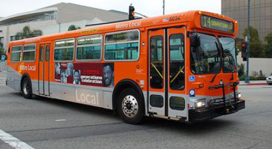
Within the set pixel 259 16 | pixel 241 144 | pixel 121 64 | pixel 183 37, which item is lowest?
pixel 241 144

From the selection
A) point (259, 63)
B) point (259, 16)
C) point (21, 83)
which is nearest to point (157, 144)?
point (21, 83)

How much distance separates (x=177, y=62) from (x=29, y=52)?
29.1 feet

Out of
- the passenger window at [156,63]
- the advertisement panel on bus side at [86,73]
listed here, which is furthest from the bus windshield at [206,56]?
the advertisement panel on bus side at [86,73]

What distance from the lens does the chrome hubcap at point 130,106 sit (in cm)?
761

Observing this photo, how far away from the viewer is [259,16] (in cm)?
7850

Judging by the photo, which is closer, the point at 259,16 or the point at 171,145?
the point at 171,145

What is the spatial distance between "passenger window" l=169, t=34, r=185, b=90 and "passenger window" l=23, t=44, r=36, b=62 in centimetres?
807

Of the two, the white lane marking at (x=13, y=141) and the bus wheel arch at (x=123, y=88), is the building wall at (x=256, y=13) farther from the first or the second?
the white lane marking at (x=13, y=141)

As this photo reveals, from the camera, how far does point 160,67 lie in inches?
273

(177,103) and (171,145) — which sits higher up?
(177,103)

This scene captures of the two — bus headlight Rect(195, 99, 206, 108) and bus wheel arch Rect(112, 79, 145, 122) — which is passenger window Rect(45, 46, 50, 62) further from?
bus headlight Rect(195, 99, 206, 108)

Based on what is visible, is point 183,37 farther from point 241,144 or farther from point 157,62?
point 241,144

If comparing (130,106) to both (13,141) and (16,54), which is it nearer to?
(13,141)

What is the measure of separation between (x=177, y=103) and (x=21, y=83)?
9739mm
